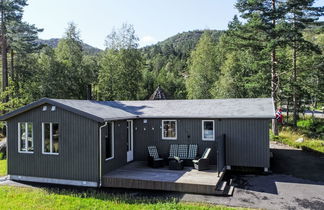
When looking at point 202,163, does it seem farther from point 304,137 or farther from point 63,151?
point 304,137

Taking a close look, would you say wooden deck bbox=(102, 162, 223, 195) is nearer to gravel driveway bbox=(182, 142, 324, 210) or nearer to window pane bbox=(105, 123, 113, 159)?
gravel driveway bbox=(182, 142, 324, 210)

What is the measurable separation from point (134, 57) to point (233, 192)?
21.8 meters

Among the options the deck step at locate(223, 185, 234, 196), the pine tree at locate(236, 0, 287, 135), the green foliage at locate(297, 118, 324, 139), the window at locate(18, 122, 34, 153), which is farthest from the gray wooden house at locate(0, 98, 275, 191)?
the green foliage at locate(297, 118, 324, 139)

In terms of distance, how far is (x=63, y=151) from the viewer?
31.2 ft

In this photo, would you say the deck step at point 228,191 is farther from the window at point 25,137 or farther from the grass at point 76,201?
the window at point 25,137

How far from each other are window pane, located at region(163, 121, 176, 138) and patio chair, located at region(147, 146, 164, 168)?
894mm

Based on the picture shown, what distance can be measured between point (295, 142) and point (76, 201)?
14.1 meters

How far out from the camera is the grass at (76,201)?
7137mm

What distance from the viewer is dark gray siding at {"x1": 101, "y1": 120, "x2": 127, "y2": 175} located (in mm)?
9500

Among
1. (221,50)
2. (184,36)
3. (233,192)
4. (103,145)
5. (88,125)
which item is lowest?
(233,192)

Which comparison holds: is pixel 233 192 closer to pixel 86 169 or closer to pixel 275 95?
pixel 86 169

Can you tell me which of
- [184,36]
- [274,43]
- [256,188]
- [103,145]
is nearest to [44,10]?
[103,145]

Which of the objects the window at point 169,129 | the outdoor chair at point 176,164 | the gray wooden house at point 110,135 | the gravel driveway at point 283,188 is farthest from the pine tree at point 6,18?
the gravel driveway at point 283,188

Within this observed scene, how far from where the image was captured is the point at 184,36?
149875 mm
